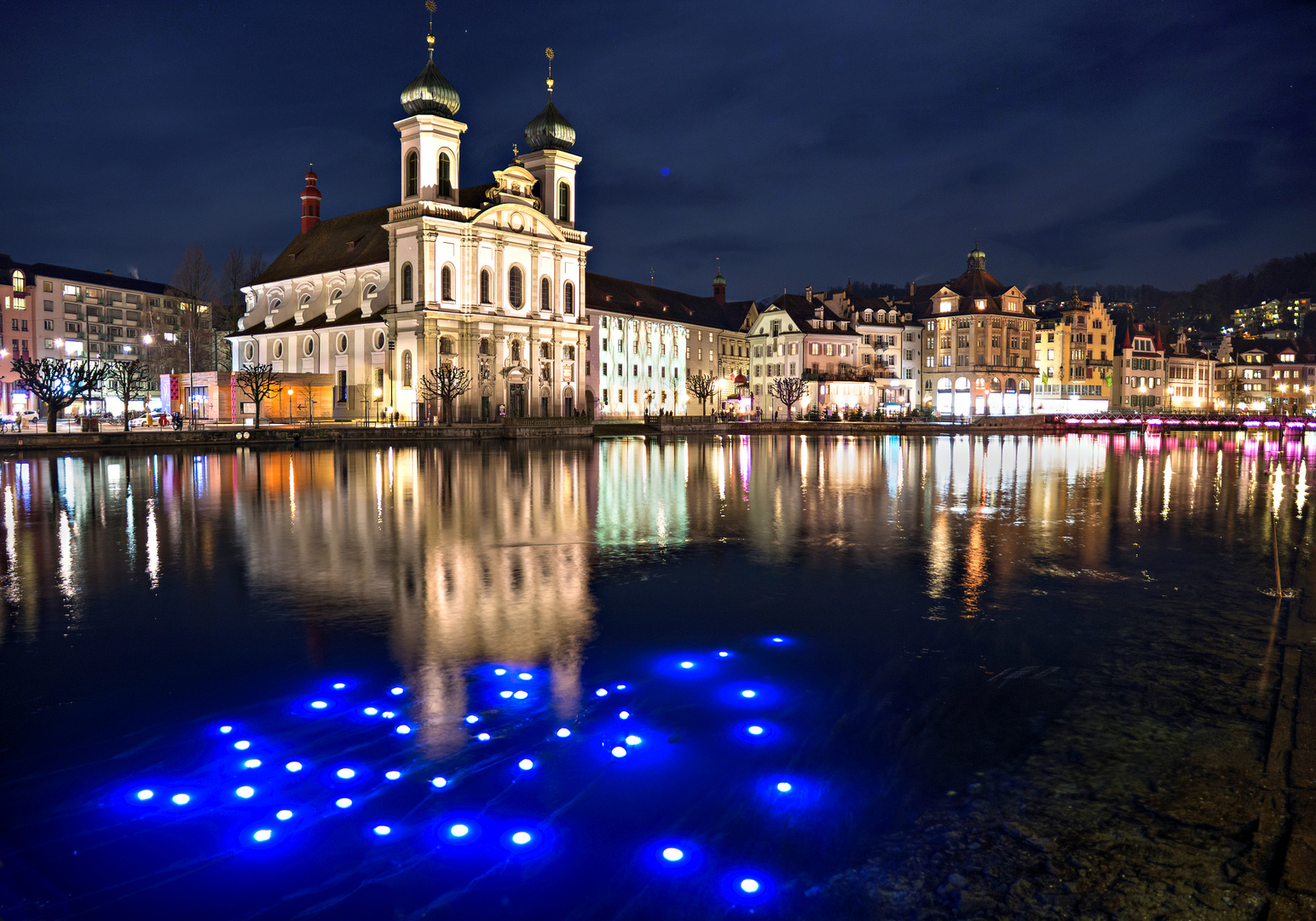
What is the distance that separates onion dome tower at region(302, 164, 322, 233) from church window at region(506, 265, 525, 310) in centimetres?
3352

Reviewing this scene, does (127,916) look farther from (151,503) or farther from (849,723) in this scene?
(151,503)

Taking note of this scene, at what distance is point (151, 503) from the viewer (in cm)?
1884

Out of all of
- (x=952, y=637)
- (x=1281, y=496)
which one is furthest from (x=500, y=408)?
(x=952, y=637)

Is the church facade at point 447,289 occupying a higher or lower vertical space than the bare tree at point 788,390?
higher

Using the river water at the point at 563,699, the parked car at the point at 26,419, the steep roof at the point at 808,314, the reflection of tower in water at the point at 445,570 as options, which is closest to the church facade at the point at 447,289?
the parked car at the point at 26,419

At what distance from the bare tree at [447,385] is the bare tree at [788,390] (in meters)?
32.4

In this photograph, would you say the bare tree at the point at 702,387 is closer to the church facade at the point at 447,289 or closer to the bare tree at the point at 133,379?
the church facade at the point at 447,289

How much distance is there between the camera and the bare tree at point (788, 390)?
8606 centimetres

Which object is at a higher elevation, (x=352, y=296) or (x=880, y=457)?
(x=352, y=296)

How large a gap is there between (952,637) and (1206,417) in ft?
363

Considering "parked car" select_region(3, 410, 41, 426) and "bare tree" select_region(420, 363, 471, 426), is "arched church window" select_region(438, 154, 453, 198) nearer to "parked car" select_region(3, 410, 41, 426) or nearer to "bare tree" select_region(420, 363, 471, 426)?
"bare tree" select_region(420, 363, 471, 426)

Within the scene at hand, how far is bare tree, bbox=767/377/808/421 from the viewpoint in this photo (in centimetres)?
8606

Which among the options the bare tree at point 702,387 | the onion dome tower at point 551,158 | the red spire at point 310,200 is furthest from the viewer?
the red spire at point 310,200

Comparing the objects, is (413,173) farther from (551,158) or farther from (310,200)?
(310,200)
